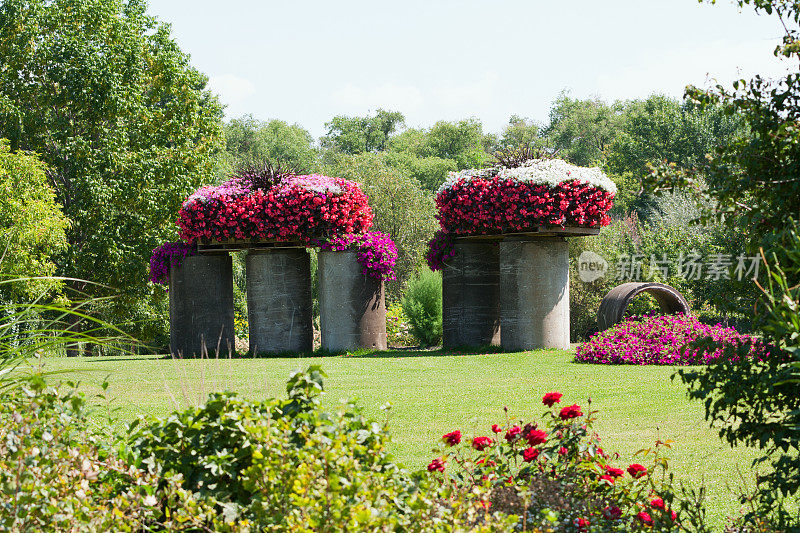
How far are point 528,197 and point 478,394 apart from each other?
4588 millimetres

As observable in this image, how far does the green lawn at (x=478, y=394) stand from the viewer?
4.96 m

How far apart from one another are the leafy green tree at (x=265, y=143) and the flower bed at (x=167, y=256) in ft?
114

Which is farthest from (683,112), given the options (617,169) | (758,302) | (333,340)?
(758,302)

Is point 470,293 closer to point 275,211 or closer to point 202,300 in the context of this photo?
point 275,211

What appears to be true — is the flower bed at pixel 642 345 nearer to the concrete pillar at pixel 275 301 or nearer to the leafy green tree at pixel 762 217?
the concrete pillar at pixel 275 301

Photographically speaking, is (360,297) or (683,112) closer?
(360,297)

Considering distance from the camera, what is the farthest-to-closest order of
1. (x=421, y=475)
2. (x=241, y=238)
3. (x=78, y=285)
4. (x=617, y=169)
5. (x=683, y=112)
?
(x=617, y=169) < (x=683, y=112) < (x=78, y=285) < (x=241, y=238) < (x=421, y=475)

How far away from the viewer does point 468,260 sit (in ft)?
42.0

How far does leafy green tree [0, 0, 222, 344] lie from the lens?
2066 centimetres

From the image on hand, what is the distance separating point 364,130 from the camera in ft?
197

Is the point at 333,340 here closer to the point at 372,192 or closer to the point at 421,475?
the point at 421,475

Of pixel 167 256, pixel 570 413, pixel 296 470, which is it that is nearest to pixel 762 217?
pixel 570 413

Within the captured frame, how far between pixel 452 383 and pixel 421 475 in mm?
5310

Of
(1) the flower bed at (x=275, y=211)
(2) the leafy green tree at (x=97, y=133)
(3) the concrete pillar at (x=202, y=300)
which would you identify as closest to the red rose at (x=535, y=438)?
(1) the flower bed at (x=275, y=211)
